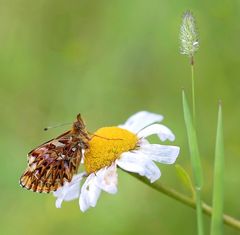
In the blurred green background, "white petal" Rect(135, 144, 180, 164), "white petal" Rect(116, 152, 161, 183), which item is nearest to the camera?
"white petal" Rect(116, 152, 161, 183)

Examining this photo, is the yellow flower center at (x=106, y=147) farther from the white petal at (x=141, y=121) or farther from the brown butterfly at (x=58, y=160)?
the white petal at (x=141, y=121)

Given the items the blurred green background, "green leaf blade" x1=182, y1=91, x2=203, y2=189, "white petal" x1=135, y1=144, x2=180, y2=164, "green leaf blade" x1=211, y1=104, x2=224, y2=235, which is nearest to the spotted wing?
"white petal" x1=135, y1=144, x2=180, y2=164

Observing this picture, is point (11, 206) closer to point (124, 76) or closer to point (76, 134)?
point (124, 76)

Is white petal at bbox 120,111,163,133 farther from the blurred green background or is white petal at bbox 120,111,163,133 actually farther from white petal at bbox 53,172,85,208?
the blurred green background

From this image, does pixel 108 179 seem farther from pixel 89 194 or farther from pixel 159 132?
pixel 159 132

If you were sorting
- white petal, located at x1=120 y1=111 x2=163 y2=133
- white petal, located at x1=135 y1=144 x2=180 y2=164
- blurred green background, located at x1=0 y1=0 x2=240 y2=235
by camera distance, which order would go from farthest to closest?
blurred green background, located at x1=0 y1=0 x2=240 y2=235
white petal, located at x1=120 y1=111 x2=163 y2=133
white petal, located at x1=135 y1=144 x2=180 y2=164

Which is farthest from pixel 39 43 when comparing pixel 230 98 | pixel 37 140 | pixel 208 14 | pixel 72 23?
pixel 230 98

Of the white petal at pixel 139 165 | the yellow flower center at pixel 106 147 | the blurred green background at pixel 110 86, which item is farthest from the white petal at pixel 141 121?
the blurred green background at pixel 110 86
